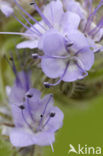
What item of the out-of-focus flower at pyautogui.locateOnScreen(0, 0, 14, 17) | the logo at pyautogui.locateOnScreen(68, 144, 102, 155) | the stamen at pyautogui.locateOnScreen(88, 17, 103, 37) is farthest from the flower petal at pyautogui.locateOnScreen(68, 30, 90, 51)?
the logo at pyautogui.locateOnScreen(68, 144, 102, 155)

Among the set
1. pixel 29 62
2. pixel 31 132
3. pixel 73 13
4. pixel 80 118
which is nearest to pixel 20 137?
pixel 31 132

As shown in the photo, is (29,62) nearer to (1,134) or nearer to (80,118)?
(1,134)

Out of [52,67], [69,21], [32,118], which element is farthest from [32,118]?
[69,21]

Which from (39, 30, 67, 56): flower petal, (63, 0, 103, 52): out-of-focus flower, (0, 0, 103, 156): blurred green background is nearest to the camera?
(39, 30, 67, 56): flower petal

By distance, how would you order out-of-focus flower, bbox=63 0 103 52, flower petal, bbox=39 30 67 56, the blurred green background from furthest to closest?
the blurred green background < out-of-focus flower, bbox=63 0 103 52 < flower petal, bbox=39 30 67 56

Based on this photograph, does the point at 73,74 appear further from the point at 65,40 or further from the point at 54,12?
the point at 54,12

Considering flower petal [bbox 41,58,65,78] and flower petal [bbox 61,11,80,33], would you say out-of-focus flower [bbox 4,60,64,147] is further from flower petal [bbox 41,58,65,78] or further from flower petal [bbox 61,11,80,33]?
flower petal [bbox 61,11,80,33]

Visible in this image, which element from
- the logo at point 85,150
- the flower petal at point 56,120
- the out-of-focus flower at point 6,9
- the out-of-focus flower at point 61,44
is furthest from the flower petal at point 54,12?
the logo at point 85,150

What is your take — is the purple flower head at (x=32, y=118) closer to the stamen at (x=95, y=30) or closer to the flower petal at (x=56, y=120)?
the flower petal at (x=56, y=120)

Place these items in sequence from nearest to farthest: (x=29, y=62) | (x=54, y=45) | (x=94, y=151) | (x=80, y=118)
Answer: (x=54, y=45) → (x=29, y=62) → (x=94, y=151) → (x=80, y=118)
